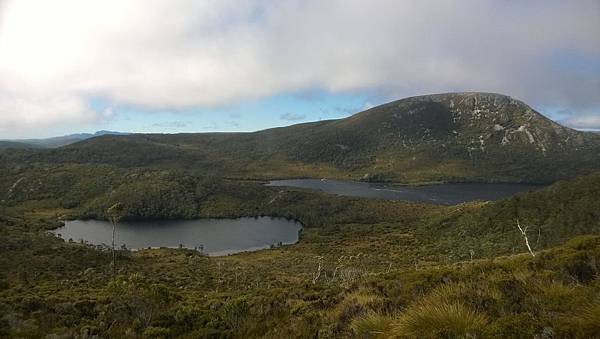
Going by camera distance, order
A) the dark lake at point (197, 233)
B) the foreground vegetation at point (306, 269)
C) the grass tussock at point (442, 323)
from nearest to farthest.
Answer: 1. the grass tussock at point (442, 323)
2. the foreground vegetation at point (306, 269)
3. the dark lake at point (197, 233)

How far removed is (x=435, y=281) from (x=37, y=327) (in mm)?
12192

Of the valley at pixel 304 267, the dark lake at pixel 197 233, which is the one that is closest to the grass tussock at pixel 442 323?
the valley at pixel 304 267

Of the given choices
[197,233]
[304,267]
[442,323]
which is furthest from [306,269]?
[197,233]

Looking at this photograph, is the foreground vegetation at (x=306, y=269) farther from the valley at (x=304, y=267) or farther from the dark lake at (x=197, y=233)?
the dark lake at (x=197, y=233)

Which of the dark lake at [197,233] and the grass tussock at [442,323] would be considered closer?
the grass tussock at [442,323]

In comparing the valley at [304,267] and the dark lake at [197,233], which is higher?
the valley at [304,267]

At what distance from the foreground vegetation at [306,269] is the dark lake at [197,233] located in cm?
695

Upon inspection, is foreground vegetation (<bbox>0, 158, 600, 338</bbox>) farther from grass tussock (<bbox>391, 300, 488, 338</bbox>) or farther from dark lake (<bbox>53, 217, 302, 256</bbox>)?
dark lake (<bbox>53, 217, 302, 256</bbox>)

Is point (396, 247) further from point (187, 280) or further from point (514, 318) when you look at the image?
point (514, 318)

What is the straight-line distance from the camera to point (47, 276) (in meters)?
46.5

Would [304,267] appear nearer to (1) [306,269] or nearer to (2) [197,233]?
(1) [306,269]

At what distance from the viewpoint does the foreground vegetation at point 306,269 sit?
771 cm

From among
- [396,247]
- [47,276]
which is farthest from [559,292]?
[396,247]

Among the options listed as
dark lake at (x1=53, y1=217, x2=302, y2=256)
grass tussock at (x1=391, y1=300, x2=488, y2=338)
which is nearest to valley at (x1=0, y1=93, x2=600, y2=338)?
grass tussock at (x1=391, y1=300, x2=488, y2=338)
